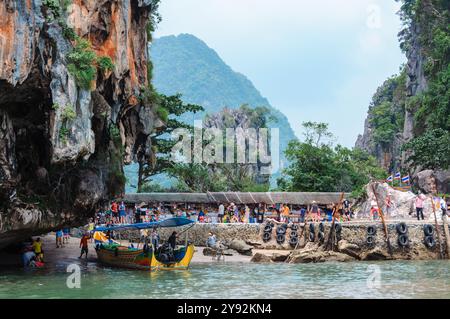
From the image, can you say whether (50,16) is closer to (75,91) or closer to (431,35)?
(75,91)

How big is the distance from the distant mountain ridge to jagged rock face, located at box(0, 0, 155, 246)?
134 meters

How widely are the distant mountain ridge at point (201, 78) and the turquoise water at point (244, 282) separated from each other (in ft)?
441

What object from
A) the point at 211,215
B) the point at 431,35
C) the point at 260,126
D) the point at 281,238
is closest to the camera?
the point at 281,238

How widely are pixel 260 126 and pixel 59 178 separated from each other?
1810 inches

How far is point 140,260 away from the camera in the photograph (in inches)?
869

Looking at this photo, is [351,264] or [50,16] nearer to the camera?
[50,16]

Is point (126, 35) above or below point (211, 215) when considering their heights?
above

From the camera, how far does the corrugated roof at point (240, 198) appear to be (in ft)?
110

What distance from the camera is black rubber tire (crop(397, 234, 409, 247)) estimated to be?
25875 millimetres

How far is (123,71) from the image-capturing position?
2142 centimetres

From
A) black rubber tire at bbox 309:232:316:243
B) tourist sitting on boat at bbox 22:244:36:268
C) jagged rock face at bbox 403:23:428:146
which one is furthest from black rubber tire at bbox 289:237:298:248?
jagged rock face at bbox 403:23:428:146

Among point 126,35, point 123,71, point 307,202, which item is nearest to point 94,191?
point 123,71

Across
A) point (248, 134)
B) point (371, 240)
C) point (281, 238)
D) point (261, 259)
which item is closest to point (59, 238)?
point (261, 259)
